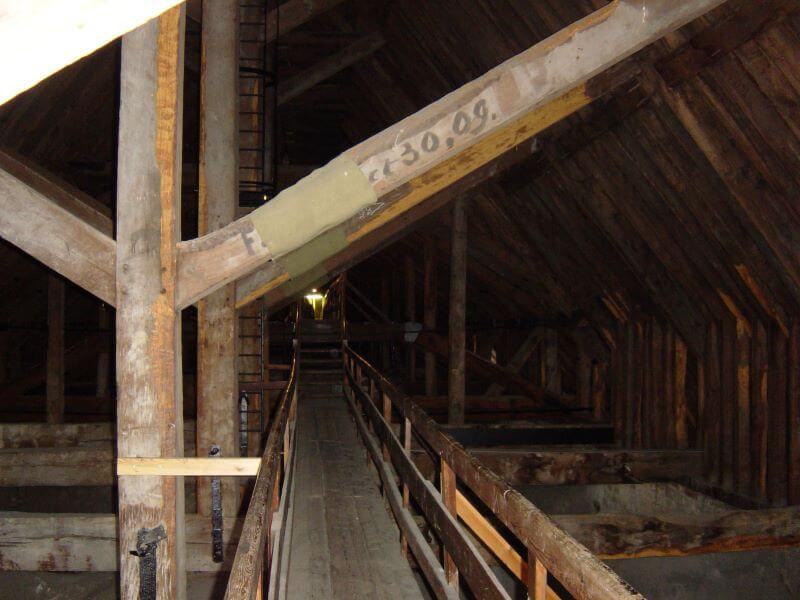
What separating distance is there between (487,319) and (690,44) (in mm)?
9254

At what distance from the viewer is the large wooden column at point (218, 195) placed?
5082mm

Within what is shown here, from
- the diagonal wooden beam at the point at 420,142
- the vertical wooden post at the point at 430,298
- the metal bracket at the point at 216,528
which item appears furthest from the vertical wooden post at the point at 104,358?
the diagonal wooden beam at the point at 420,142

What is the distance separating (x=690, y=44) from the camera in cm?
487

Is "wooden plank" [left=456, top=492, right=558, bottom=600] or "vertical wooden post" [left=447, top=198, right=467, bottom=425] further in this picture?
"vertical wooden post" [left=447, top=198, right=467, bottom=425]

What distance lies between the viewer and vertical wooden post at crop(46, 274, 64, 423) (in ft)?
33.4

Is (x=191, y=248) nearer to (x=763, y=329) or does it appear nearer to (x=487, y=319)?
(x=763, y=329)

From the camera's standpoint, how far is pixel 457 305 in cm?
896

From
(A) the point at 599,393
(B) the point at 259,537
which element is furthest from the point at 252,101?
(A) the point at 599,393

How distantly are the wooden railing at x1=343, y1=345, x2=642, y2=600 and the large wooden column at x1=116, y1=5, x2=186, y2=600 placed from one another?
1.44 m

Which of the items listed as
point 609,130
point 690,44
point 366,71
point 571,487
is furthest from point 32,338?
point 690,44

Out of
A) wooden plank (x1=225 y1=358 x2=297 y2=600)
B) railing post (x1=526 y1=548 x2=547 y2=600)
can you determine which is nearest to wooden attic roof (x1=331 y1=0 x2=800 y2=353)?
railing post (x1=526 y1=548 x2=547 y2=600)

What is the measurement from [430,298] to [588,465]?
6394 mm

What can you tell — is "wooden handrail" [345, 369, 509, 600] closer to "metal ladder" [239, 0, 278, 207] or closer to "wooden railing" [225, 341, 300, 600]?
"wooden railing" [225, 341, 300, 600]

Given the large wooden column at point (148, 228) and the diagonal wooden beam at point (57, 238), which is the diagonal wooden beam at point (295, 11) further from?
the diagonal wooden beam at point (57, 238)
